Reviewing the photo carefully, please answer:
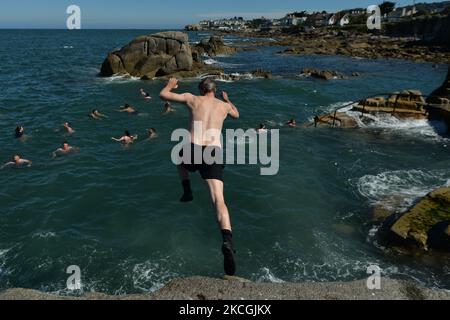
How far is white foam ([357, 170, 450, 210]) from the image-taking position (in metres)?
15.1

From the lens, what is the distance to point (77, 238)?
12859 millimetres

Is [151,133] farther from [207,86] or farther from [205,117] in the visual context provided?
[205,117]

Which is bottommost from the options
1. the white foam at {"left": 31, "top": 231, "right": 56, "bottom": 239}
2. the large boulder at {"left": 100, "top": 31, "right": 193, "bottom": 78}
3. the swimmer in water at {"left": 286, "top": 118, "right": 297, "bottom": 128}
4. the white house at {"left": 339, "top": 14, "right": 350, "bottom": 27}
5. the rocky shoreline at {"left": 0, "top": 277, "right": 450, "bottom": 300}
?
the white foam at {"left": 31, "top": 231, "right": 56, "bottom": 239}

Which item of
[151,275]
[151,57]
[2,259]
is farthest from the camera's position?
[151,57]

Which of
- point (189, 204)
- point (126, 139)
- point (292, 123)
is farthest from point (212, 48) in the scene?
point (189, 204)

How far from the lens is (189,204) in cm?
1506

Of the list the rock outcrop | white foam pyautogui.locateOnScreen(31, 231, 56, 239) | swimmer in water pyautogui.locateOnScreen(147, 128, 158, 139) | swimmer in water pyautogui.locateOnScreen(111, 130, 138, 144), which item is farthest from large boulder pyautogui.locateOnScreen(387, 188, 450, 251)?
the rock outcrop

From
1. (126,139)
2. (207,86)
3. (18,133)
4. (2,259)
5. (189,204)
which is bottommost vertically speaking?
(2,259)

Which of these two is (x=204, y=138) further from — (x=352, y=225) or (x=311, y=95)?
(x=311, y=95)

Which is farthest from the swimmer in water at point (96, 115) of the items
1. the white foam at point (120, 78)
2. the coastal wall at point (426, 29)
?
the coastal wall at point (426, 29)

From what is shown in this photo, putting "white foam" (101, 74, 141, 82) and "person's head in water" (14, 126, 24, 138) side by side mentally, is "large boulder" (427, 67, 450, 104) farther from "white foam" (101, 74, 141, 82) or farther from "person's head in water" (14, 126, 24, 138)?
"white foam" (101, 74, 141, 82)

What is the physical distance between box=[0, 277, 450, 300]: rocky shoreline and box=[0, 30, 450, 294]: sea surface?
451 centimetres

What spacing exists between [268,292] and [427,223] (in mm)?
8125
